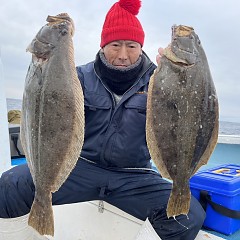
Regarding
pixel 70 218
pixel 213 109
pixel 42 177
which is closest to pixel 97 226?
pixel 70 218

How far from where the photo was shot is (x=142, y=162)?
3.64m

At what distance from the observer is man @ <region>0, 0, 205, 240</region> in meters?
3.40

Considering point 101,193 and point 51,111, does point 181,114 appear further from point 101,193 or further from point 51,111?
point 101,193

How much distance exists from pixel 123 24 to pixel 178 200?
191 centimetres

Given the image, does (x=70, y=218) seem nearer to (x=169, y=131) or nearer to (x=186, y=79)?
(x=169, y=131)

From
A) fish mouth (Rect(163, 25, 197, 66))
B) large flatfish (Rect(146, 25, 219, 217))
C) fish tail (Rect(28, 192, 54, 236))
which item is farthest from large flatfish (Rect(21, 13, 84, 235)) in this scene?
fish mouth (Rect(163, 25, 197, 66))

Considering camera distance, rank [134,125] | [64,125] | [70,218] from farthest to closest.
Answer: [70,218], [134,125], [64,125]

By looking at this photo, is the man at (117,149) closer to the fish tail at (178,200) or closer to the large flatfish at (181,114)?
the fish tail at (178,200)

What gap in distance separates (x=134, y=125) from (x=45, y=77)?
54.2 inches

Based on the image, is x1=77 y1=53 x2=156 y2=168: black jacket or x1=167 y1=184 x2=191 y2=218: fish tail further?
x1=77 y1=53 x2=156 y2=168: black jacket

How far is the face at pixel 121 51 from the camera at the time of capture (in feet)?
11.7

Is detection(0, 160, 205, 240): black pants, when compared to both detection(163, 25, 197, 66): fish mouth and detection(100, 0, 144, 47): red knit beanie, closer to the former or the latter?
detection(100, 0, 144, 47): red knit beanie

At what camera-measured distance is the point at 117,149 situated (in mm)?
3467

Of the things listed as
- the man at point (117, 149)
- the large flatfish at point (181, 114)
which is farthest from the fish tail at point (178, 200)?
the man at point (117, 149)
